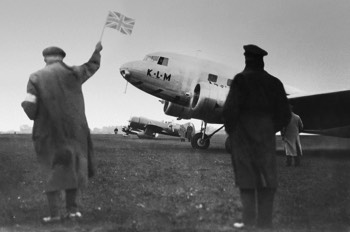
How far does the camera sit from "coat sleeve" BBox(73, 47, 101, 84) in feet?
14.4

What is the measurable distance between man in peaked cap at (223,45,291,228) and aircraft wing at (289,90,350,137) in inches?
371

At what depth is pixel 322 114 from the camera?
1452 centimetres

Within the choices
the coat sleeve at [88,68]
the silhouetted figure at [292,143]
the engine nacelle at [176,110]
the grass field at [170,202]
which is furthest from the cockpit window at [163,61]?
the coat sleeve at [88,68]

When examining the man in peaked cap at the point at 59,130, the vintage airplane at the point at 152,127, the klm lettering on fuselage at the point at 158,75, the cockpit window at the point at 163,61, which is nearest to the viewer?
the man in peaked cap at the point at 59,130

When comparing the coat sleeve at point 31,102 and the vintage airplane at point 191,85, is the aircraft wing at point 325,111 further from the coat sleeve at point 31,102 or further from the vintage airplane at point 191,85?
the coat sleeve at point 31,102

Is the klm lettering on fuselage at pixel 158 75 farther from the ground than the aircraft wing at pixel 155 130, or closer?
farther from the ground

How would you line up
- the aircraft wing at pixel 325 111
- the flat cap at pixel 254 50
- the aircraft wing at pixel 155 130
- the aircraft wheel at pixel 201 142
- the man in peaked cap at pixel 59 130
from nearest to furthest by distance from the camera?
the flat cap at pixel 254 50 < the man in peaked cap at pixel 59 130 < the aircraft wing at pixel 325 111 < the aircraft wheel at pixel 201 142 < the aircraft wing at pixel 155 130

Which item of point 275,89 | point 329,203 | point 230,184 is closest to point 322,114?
point 230,184

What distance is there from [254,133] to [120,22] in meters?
2.91

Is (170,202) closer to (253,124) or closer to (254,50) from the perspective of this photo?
(253,124)

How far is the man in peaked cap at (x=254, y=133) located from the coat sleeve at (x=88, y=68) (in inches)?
60.3

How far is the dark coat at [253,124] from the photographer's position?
383 cm

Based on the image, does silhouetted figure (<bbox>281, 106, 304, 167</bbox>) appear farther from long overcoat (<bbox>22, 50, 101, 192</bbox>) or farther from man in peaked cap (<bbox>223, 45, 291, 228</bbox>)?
long overcoat (<bbox>22, 50, 101, 192</bbox>)

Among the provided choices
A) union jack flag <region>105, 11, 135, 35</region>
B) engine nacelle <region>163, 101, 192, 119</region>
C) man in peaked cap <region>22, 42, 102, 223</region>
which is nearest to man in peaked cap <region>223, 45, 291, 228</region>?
man in peaked cap <region>22, 42, 102, 223</region>
